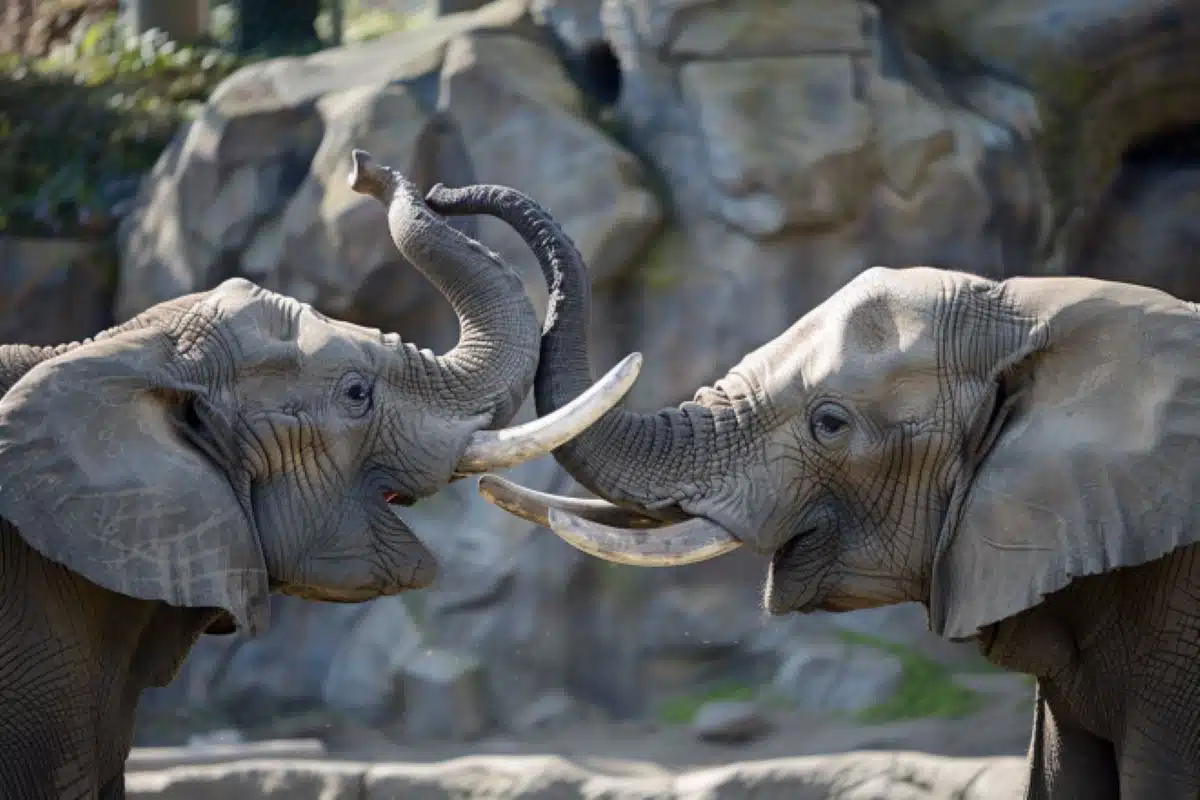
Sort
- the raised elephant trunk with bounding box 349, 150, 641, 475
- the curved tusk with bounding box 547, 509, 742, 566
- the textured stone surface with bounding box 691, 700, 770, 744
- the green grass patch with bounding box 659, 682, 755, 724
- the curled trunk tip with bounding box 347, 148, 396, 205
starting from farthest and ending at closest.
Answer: the green grass patch with bounding box 659, 682, 755, 724 < the textured stone surface with bounding box 691, 700, 770, 744 < the curled trunk tip with bounding box 347, 148, 396, 205 < the raised elephant trunk with bounding box 349, 150, 641, 475 < the curved tusk with bounding box 547, 509, 742, 566

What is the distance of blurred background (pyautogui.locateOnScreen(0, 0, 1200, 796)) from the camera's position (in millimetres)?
9680

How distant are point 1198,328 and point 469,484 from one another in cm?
492

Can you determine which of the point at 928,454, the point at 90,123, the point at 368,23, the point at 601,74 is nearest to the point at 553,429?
the point at 928,454

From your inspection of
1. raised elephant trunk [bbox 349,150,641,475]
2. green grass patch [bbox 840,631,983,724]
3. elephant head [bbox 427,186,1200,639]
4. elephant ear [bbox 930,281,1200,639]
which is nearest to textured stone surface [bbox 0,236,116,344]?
green grass patch [bbox 840,631,983,724]

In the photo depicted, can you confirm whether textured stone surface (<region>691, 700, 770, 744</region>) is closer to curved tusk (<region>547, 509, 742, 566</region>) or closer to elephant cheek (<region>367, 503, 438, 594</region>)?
elephant cheek (<region>367, 503, 438, 594</region>)

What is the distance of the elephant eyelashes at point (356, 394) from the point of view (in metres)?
5.85

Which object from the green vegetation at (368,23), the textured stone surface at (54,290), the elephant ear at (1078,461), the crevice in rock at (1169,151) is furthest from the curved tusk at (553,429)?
the green vegetation at (368,23)

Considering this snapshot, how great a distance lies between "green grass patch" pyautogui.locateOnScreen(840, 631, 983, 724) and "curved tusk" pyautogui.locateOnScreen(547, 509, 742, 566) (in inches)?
146

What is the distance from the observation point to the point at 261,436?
5.74 meters

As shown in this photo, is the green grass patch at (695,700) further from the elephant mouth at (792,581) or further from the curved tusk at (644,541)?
the curved tusk at (644,541)

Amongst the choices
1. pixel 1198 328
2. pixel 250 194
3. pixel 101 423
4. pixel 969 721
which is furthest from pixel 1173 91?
pixel 101 423

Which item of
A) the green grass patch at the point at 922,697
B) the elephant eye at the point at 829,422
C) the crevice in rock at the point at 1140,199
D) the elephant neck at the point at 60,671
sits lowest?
the green grass patch at the point at 922,697

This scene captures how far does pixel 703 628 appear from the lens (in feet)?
31.9

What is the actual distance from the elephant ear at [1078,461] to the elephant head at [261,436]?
2.92 ft
